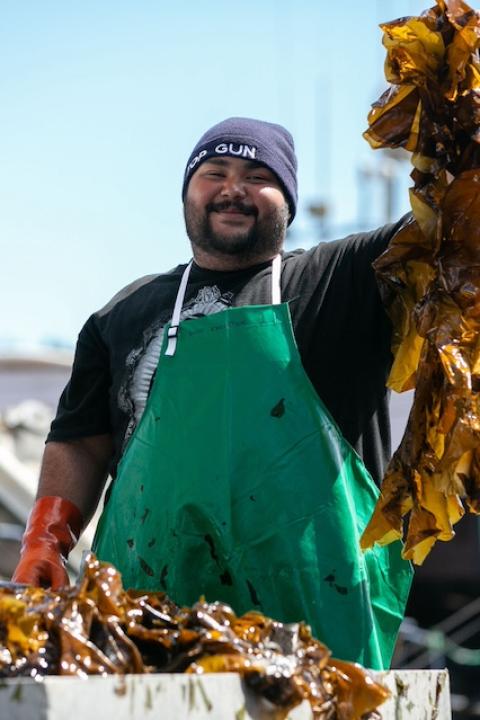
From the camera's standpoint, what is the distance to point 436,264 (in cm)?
329

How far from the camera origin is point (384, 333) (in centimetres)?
360

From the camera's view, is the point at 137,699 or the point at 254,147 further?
the point at 254,147

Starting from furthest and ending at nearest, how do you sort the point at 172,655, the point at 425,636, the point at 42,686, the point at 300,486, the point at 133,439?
the point at 425,636 → the point at 133,439 → the point at 300,486 → the point at 172,655 → the point at 42,686

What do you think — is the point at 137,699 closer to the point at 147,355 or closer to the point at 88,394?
the point at 147,355

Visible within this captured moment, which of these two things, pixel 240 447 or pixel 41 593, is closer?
pixel 41 593

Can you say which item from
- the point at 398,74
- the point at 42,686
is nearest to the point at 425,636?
the point at 398,74

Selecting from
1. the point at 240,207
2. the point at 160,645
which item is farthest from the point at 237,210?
the point at 160,645

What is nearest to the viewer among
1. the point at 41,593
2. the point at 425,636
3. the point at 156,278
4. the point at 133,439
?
the point at 41,593

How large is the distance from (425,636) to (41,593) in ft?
23.9

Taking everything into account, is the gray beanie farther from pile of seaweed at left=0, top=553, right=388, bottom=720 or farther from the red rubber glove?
pile of seaweed at left=0, top=553, right=388, bottom=720

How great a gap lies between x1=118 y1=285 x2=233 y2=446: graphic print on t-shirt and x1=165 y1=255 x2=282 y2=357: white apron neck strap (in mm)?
22

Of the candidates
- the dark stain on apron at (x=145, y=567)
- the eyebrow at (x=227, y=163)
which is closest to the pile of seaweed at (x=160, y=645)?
the dark stain on apron at (x=145, y=567)

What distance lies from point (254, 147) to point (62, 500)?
121 cm

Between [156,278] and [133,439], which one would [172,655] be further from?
[156,278]
